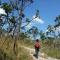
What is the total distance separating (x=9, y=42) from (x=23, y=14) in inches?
87.9

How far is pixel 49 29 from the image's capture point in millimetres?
57531

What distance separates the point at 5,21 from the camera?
24.2 m

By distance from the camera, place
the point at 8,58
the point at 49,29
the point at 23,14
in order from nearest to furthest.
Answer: the point at 8,58 < the point at 23,14 < the point at 49,29

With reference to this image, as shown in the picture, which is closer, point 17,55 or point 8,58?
point 8,58

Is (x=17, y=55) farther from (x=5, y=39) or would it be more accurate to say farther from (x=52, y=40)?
(x=52, y=40)

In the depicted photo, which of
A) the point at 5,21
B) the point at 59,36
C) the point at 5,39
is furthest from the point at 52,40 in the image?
the point at 5,39

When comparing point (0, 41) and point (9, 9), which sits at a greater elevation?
point (9, 9)

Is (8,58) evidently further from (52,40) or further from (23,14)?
(52,40)

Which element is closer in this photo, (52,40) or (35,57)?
(35,57)

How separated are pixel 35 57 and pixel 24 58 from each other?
3279mm

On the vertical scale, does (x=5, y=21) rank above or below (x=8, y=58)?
above

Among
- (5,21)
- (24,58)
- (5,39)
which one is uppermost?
(5,21)

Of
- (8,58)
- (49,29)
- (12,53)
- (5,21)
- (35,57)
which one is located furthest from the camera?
(49,29)

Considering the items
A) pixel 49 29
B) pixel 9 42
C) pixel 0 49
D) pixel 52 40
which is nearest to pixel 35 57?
pixel 9 42
